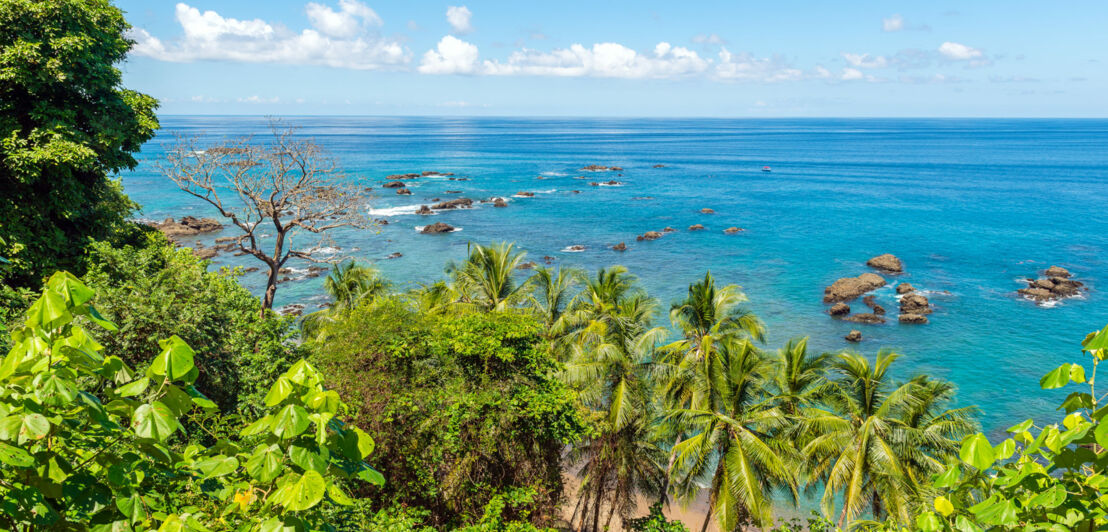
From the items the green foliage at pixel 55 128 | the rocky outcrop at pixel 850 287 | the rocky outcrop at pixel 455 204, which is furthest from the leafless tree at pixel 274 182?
the rocky outcrop at pixel 455 204

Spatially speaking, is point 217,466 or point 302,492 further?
point 217,466

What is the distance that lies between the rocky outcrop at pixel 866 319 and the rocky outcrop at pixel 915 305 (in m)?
2.60

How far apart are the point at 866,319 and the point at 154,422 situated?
4672 cm

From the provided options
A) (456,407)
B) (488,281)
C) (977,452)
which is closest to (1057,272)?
(488,281)

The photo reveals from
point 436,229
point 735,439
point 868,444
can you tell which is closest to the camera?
point 868,444

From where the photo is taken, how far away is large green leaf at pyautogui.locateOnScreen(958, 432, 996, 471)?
3.65 m

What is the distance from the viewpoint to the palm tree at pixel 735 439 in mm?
17453

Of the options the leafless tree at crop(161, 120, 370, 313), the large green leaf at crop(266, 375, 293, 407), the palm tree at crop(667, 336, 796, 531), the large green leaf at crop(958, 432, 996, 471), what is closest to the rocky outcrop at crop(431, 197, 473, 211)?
the leafless tree at crop(161, 120, 370, 313)

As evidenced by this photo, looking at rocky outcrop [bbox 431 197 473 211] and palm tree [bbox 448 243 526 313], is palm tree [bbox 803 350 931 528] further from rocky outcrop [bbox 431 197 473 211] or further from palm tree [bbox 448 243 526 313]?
rocky outcrop [bbox 431 197 473 211]

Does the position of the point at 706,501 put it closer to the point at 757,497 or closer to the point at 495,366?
the point at 757,497

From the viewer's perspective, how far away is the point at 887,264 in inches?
2114

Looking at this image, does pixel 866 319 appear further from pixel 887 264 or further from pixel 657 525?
pixel 657 525

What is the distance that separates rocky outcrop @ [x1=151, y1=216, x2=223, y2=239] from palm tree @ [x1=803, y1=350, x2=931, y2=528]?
221 ft

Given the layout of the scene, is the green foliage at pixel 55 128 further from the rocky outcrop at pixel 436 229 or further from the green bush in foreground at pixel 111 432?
the rocky outcrop at pixel 436 229
